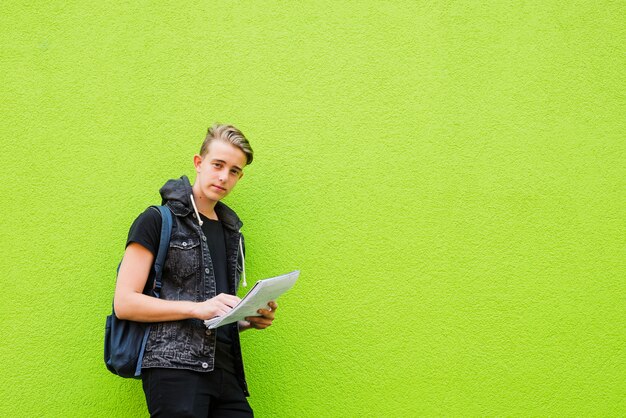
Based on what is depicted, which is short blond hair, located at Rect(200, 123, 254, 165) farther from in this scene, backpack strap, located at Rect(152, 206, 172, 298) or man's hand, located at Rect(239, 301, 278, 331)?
man's hand, located at Rect(239, 301, 278, 331)

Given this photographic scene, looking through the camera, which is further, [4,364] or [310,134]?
[310,134]

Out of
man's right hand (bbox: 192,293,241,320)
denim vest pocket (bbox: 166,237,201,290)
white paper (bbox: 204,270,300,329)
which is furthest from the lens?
denim vest pocket (bbox: 166,237,201,290)

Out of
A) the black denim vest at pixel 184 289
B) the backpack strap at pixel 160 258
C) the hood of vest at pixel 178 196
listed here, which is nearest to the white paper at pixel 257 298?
the black denim vest at pixel 184 289

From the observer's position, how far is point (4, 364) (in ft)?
7.87

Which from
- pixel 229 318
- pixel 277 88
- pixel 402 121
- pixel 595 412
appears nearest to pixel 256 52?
pixel 277 88

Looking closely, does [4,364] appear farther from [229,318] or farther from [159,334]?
[229,318]

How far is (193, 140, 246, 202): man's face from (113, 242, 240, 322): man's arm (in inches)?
13.1

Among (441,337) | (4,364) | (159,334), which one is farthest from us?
(441,337)

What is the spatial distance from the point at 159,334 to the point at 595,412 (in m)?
2.01

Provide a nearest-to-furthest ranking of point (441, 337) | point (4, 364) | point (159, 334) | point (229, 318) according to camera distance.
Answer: point (229, 318) < point (159, 334) < point (4, 364) < point (441, 337)

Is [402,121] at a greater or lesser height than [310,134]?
greater

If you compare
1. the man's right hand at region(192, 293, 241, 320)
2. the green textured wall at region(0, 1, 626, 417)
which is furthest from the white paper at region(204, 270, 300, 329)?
the green textured wall at region(0, 1, 626, 417)

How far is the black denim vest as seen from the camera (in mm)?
1950

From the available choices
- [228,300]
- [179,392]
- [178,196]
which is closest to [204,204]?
[178,196]
